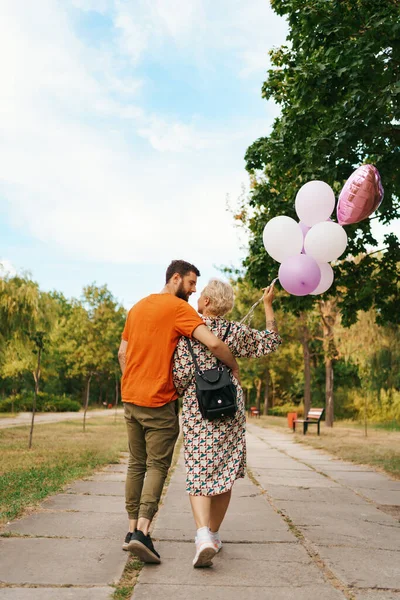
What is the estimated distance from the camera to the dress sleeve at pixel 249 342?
362 centimetres

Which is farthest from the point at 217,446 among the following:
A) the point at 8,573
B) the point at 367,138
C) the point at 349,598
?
the point at 367,138

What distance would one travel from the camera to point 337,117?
23.6 feet

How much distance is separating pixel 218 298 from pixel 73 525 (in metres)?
2.15

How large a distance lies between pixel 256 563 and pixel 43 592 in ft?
4.24

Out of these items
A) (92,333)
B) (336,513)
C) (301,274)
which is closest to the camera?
(301,274)

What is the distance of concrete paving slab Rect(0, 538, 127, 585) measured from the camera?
3.02 meters

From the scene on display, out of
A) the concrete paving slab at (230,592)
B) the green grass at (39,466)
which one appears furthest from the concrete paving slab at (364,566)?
the green grass at (39,466)

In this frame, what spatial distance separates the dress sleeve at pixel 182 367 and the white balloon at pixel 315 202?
7.15ft

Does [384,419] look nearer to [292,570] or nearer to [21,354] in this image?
[21,354]

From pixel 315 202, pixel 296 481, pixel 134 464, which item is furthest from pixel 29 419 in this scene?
pixel 134 464

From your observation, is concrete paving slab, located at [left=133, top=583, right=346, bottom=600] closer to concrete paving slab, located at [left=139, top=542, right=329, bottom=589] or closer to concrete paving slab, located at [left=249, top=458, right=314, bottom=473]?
concrete paving slab, located at [left=139, top=542, right=329, bottom=589]

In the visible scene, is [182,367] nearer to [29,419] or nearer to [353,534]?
[353,534]

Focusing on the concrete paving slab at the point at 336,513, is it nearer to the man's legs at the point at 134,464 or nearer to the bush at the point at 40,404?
the man's legs at the point at 134,464

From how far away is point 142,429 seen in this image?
374 cm
